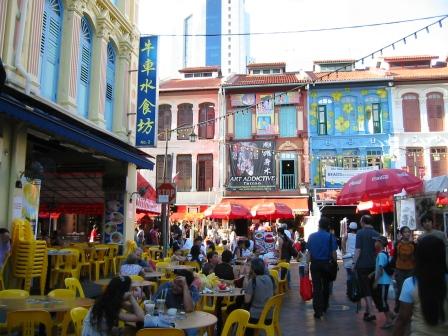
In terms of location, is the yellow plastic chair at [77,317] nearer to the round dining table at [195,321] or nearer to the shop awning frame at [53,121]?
the round dining table at [195,321]

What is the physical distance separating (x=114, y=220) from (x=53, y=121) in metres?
6.08

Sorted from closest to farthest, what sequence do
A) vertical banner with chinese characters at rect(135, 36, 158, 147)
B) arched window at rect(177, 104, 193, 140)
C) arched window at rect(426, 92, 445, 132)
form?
vertical banner with chinese characters at rect(135, 36, 158, 147) < arched window at rect(426, 92, 445, 132) < arched window at rect(177, 104, 193, 140)

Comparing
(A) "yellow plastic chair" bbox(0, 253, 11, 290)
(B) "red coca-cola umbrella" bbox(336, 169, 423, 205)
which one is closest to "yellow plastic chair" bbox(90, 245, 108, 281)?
(A) "yellow plastic chair" bbox(0, 253, 11, 290)

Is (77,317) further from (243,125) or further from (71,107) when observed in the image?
(243,125)

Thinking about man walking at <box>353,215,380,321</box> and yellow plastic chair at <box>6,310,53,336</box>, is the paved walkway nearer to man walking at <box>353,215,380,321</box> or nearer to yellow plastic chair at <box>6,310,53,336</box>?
man walking at <box>353,215,380,321</box>

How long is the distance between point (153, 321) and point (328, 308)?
20.4 feet

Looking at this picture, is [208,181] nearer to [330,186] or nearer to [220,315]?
[330,186]

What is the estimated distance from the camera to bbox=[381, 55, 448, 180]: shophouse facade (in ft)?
81.7

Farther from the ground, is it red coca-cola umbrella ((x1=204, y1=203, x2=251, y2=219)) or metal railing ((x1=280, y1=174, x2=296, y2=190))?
metal railing ((x1=280, y1=174, x2=296, y2=190))

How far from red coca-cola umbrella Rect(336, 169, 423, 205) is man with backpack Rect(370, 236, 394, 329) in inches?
92.0

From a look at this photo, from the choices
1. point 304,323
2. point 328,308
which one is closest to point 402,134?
point 328,308

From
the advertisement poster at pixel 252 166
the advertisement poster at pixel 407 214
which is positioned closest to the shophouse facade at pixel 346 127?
the advertisement poster at pixel 252 166

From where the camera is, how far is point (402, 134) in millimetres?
25438

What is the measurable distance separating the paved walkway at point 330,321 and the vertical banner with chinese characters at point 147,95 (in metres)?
6.51
